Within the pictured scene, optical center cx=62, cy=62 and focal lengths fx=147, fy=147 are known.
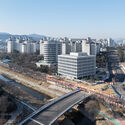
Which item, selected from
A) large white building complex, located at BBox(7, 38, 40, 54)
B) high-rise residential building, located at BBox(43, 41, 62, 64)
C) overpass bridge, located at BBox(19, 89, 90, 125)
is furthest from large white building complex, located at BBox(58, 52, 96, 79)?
large white building complex, located at BBox(7, 38, 40, 54)

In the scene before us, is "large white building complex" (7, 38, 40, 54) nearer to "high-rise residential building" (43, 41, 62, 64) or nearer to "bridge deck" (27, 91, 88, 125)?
"high-rise residential building" (43, 41, 62, 64)

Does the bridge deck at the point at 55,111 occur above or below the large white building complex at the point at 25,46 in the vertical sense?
below

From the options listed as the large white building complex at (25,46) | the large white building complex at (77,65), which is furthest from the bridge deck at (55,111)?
the large white building complex at (25,46)

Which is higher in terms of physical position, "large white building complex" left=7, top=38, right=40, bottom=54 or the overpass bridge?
"large white building complex" left=7, top=38, right=40, bottom=54

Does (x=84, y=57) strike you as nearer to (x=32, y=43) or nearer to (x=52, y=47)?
(x=52, y=47)

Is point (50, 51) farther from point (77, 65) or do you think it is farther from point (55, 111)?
point (55, 111)

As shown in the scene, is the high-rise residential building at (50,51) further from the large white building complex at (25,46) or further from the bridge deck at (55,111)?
the bridge deck at (55,111)
